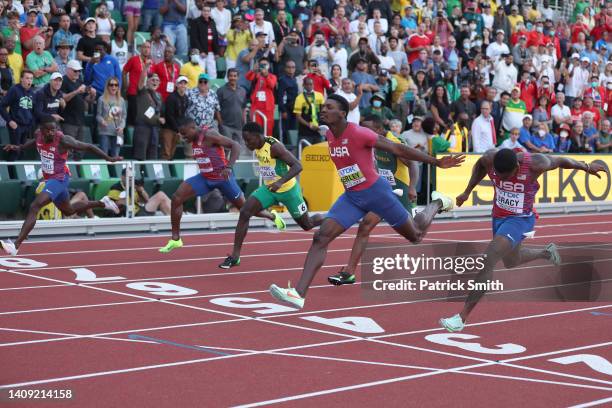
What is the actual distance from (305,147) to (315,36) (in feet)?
9.36

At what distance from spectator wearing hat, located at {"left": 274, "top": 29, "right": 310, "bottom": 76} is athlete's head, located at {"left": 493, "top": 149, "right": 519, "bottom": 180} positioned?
40.7 feet

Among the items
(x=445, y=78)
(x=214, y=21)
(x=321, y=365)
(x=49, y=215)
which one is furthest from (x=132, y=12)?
(x=321, y=365)

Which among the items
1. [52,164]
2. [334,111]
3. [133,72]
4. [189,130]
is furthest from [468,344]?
[133,72]

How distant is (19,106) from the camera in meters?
17.2

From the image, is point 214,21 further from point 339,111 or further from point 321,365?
point 321,365

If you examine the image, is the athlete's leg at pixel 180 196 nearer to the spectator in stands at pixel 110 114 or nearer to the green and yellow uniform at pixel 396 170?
the green and yellow uniform at pixel 396 170

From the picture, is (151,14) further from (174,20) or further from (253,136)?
(253,136)

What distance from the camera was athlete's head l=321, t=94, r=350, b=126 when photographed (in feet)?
32.8

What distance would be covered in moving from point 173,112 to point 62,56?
220 centimetres

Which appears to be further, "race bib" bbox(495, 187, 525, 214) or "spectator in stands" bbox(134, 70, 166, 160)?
"spectator in stands" bbox(134, 70, 166, 160)

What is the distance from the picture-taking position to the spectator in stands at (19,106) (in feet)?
56.3

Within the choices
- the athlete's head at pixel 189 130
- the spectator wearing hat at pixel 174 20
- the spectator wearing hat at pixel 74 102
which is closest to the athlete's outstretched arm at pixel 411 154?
the athlete's head at pixel 189 130

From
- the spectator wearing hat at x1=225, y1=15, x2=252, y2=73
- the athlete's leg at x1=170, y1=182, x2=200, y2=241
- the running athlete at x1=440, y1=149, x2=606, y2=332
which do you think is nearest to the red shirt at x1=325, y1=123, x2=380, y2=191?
the running athlete at x1=440, y1=149, x2=606, y2=332

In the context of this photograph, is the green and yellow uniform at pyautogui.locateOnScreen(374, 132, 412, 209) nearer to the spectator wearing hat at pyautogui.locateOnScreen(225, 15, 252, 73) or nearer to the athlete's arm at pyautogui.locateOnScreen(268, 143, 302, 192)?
the athlete's arm at pyautogui.locateOnScreen(268, 143, 302, 192)
